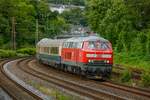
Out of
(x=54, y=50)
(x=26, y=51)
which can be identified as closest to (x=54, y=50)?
(x=54, y=50)

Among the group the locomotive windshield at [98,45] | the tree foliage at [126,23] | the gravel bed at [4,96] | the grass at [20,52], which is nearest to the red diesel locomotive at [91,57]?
the locomotive windshield at [98,45]

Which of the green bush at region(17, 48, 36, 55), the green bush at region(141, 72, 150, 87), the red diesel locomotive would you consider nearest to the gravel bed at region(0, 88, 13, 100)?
the green bush at region(141, 72, 150, 87)

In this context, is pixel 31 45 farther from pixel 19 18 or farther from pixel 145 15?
pixel 145 15

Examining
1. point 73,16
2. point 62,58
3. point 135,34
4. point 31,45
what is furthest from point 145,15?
point 73,16

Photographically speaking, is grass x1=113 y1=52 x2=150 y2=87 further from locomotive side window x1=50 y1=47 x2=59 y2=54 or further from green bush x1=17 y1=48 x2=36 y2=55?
green bush x1=17 y1=48 x2=36 y2=55

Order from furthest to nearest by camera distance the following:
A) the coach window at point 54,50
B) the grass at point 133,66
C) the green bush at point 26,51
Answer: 1. the green bush at point 26,51
2. the coach window at point 54,50
3. the grass at point 133,66

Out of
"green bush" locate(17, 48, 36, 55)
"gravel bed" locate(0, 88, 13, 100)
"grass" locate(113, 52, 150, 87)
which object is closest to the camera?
"gravel bed" locate(0, 88, 13, 100)

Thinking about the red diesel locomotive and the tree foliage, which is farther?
the tree foliage

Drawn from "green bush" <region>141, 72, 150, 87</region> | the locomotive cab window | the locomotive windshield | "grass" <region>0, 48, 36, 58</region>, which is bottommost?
"grass" <region>0, 48, 36, 58</region>

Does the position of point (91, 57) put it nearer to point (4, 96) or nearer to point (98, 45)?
point (98, 45)

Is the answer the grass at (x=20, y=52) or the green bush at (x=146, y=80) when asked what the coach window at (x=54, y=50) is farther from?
the grass at (x=20, y=52)

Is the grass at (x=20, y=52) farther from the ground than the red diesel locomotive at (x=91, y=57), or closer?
closer

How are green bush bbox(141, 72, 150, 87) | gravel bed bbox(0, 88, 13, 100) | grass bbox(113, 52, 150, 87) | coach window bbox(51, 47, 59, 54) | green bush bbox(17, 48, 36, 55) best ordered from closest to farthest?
gravel bed bbox(0, 88, 13, 100), green bush bbox(141, 72, 150, 87), grass bbox(113, 52, 150, 87), coach window bbox(51, 47, 59, 54), green bush bbox(17, 48, 36, 55)

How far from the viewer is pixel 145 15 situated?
39812mm
